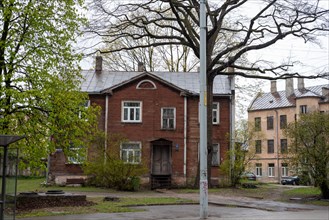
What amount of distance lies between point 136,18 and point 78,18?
11.7 metres

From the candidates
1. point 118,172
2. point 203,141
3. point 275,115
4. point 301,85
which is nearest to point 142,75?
point 118,172

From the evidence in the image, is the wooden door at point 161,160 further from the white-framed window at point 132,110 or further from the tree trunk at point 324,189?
the tree trunk at point 324,189

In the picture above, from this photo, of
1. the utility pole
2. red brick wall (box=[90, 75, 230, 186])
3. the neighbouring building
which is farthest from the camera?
the neighbouring building

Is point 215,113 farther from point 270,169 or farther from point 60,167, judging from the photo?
point 270,169

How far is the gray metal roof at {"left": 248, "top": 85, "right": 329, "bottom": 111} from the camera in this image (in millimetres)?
59719

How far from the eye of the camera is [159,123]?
1401 inches

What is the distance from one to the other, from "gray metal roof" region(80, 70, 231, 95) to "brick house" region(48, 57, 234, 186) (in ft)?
Result: 0.41

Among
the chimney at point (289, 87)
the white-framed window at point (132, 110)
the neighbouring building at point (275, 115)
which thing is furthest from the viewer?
the chimney at point (289, 87)

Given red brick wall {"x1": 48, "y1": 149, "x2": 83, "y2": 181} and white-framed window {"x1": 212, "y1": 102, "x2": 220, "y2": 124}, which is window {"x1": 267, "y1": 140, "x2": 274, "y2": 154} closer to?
white-framed window {"x1": 212, "y1": 102, "x2": 220, "y2": 124}

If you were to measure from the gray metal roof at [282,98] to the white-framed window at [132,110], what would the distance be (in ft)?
88.4

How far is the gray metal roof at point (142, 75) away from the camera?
35.7m

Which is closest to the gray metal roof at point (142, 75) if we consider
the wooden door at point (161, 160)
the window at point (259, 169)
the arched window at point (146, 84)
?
the arched window at point (146, 84)

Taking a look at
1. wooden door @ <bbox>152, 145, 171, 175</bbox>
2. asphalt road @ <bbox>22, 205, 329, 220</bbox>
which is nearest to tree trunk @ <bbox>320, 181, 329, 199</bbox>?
asphalt road @ <bbox>22, 205, 329, 220</bbox>

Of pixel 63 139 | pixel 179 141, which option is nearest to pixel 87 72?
pixel 179 141
